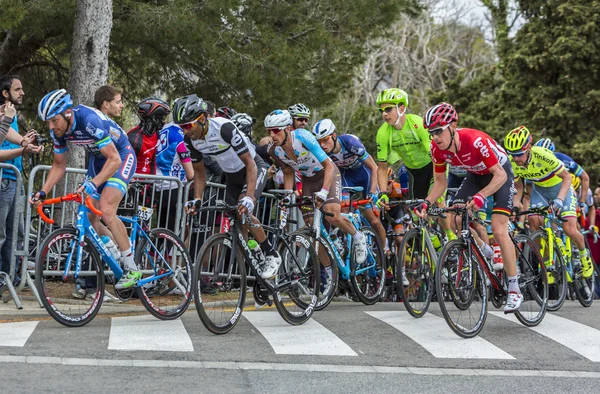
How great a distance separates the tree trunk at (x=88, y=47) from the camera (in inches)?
446

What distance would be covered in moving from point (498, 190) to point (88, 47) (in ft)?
17.5

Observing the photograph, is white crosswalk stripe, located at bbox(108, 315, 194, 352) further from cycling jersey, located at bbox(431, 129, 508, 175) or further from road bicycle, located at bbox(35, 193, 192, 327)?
cycling jersey, located at bbox(431, 129, 508, 175)

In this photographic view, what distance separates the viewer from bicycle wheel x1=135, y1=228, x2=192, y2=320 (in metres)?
8.49

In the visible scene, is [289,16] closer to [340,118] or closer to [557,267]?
[557,267]

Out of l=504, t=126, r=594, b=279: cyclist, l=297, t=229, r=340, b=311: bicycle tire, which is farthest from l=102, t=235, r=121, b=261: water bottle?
l=504, t=126, r=594, b=279: cyclist

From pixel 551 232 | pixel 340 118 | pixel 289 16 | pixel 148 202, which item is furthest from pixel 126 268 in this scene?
pixel 340 118

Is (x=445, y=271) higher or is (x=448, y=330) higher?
(x=445, y=271)

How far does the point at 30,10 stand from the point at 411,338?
697 cm

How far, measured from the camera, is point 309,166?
9.92 meters

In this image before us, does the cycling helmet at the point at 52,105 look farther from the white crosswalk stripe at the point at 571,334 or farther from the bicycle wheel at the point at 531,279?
the white crosswalk stripe at the point at 571,334

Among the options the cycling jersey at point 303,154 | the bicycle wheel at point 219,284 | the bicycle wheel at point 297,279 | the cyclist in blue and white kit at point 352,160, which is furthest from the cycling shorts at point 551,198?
the bicycle wheel at point 219,284

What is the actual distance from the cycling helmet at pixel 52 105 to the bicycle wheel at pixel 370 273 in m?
3.81

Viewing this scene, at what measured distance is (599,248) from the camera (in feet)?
55.5

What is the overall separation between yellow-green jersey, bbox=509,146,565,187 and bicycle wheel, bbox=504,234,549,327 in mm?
2084
